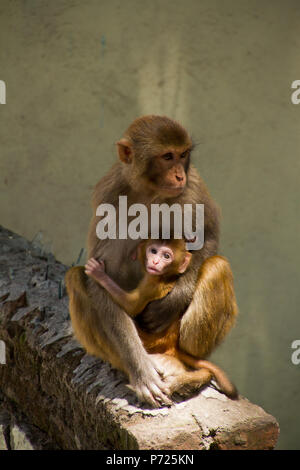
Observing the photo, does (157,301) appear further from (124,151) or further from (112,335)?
(124,151)

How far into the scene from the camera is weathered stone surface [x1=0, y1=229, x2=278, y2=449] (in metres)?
2.66

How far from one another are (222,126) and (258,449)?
3532 mm

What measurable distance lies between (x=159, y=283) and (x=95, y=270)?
33cm

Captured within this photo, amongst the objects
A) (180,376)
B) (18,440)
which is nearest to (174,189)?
(180,376)

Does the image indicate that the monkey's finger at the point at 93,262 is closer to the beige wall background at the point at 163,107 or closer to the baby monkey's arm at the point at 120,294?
the baby monkey's arm at the point at 120,294

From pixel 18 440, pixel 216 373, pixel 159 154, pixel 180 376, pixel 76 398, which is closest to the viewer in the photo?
pixel 159 154

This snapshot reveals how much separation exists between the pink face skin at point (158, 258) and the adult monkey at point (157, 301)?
18 centimetres

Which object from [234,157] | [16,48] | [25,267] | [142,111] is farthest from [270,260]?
[16,48]

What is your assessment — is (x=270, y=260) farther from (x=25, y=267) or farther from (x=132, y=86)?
(x=25, y=267)

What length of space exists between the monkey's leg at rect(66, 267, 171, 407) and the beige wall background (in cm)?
273

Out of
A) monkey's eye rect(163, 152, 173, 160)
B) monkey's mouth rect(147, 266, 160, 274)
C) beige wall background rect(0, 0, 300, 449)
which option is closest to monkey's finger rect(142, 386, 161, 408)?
monkey's mouth rect(147, 266, 160, 274)

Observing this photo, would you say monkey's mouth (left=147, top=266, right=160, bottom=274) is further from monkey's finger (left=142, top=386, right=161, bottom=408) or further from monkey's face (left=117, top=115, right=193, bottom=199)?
monkey's finger (left=142, top=386, right=161, bottom=408)

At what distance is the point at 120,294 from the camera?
2.89m

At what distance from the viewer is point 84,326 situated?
298 centimetres
